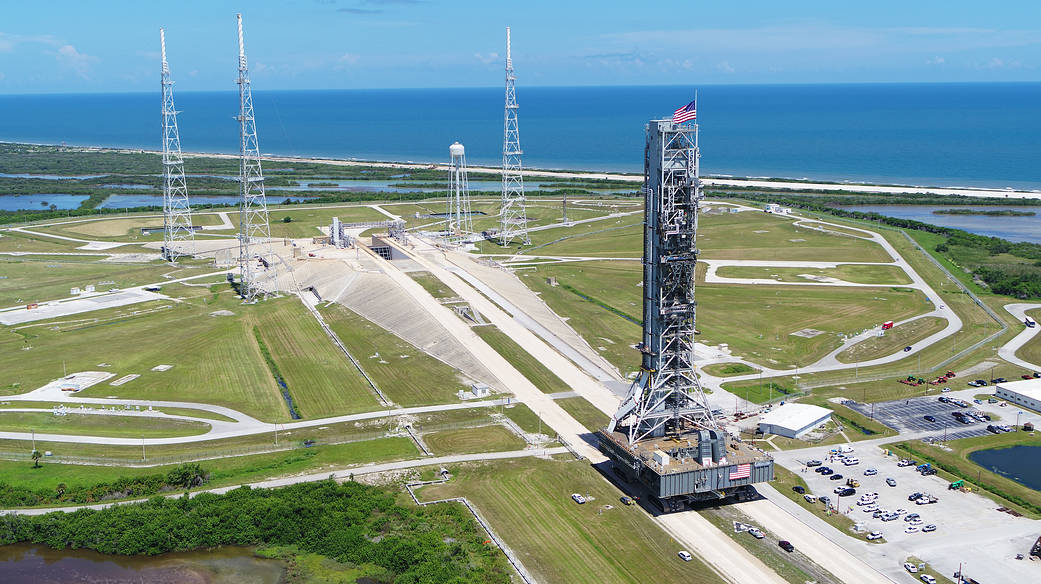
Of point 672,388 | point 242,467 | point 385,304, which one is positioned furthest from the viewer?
point 385,304

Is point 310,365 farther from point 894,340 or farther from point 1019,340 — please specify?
point 1019,340

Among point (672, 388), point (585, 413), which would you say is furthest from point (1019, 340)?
point (672, 388)

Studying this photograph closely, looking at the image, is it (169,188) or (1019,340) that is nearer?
(1019,340)

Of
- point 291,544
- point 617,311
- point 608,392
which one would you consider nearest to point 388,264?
point 617,311

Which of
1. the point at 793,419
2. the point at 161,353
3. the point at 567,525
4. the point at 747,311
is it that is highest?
the point at 747,311

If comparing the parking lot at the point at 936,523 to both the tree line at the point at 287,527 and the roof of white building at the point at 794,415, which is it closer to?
the roof of white building at the point at 794,415

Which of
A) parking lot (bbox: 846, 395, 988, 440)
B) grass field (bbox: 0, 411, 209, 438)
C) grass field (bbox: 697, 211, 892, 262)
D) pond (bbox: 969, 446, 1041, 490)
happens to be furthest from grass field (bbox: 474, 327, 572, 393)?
grass field (bbox: 697, 211, 892, 262)

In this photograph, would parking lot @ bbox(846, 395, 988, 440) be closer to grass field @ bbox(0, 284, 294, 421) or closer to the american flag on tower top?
the american flag on tower top
